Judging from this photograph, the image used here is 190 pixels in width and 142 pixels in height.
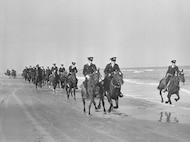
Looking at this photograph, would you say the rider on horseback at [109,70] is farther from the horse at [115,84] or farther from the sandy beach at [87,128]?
the sandy beach at [87,128]

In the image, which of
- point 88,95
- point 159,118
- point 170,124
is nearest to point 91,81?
point 88,95

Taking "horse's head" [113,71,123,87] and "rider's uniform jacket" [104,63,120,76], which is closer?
"horse's head" [113,71,123,87]

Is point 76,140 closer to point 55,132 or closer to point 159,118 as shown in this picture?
point 55,132

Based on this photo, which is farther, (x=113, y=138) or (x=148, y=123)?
(x=148, y=123)

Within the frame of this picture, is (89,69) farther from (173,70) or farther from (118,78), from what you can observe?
(173,70)

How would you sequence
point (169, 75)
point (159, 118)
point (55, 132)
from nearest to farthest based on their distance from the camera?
point (55, 132) < point (159, 118) < point (169, 75)

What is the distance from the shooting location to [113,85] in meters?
14.4

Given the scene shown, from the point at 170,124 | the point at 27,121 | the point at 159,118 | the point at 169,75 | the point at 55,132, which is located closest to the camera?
the point at 55,132

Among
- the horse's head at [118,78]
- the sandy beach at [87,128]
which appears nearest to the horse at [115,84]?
the horse's head at [118,78]

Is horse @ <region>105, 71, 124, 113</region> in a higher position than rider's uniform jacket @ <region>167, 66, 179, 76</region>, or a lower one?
lower

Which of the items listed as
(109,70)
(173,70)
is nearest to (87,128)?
(109,70)

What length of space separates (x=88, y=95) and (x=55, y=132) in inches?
198

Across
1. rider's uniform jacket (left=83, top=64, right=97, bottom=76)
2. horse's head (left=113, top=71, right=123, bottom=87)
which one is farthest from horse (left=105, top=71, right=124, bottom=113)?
rider's uniform jacket (left=83, top=64, right=97, bottom=76)

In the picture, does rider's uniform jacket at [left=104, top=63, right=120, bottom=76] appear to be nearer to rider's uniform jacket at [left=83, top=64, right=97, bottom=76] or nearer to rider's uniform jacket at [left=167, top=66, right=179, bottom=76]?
rider's uniform jacket at [left=83, top=64, right=97, bottom=76]
